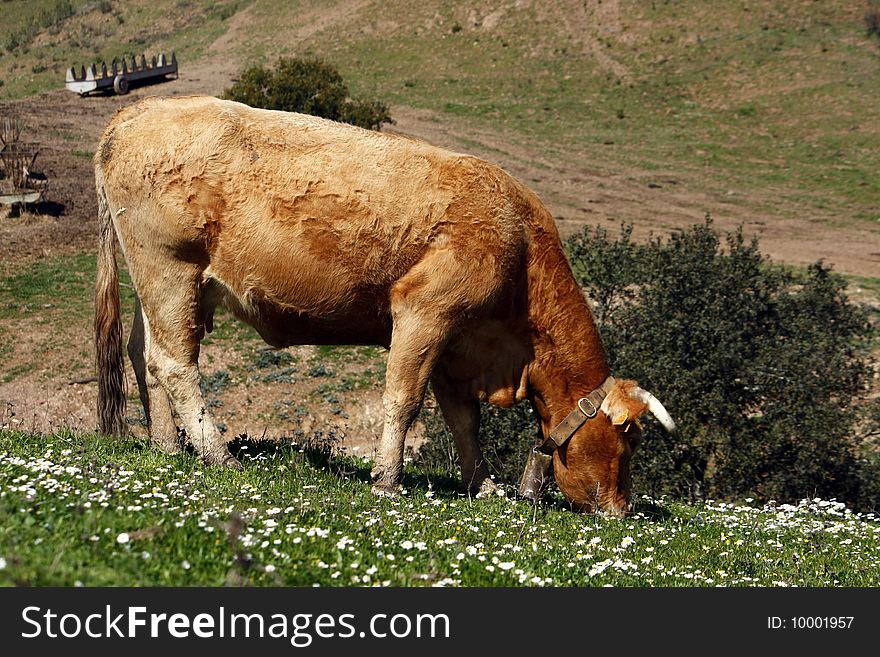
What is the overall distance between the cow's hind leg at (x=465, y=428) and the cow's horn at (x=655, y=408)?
5.61 feet

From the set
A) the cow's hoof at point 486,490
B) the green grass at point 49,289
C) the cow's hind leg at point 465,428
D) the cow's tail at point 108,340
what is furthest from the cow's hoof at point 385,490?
the green grass at point 49,289

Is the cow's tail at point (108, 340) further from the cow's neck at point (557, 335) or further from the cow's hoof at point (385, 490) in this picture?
the cow's neck at point (557, 335)

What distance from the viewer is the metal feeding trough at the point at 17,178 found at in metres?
30.0

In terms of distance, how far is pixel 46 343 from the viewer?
22.5 metres

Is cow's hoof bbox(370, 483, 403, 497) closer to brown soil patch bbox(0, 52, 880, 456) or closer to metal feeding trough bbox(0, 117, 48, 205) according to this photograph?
brown soil patch bbox(0, 52, 880, 456)

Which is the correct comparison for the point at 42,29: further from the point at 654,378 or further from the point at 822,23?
the point at 654,378

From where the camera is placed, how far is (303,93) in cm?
3869

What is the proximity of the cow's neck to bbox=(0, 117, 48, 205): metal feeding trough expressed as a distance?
24.8 metres

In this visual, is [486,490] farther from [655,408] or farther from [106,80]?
[106,80]

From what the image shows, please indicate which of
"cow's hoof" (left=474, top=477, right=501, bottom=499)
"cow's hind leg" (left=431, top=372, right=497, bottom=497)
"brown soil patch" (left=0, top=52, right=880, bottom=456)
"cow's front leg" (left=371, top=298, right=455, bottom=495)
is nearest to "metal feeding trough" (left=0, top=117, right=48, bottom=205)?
"brown soil patch" (left=0, top=52, right=880, bottom=456)

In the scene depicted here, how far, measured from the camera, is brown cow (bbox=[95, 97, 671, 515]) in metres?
8.94

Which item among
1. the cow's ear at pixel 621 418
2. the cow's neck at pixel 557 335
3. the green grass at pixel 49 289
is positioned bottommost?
the green grass at pixel 49 289

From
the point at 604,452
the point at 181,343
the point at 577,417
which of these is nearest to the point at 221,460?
the point at 181,343

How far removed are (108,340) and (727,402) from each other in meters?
10.9
